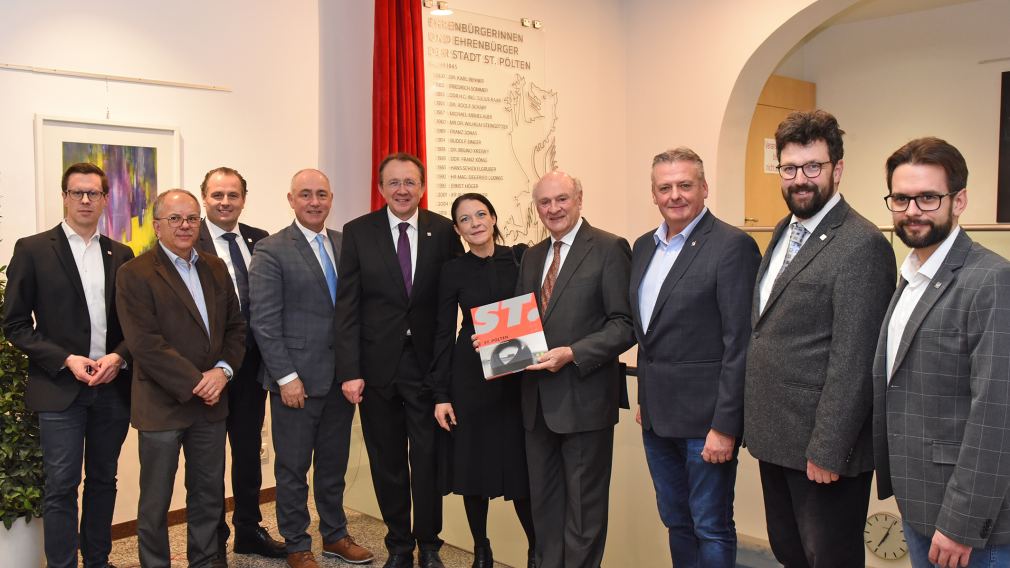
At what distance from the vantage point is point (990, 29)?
6.80 meters

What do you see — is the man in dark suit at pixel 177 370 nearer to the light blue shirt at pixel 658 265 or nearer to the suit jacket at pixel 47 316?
the suit jacket at pixel 47 316

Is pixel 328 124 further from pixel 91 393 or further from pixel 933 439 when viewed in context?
pixel 933 439

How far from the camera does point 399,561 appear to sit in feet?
11.7

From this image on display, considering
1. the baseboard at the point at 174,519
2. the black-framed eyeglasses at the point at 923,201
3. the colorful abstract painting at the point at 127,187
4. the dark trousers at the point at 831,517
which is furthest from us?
the baseboard at the point at 174,519

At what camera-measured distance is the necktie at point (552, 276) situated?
3097 mm

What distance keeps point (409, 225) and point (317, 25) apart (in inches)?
78.8

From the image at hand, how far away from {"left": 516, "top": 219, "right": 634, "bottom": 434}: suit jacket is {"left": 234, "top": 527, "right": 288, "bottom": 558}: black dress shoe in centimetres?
162

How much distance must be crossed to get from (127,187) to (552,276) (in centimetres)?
245

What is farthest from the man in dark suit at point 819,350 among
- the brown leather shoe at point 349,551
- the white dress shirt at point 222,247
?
the white dress shirt at point 222,247

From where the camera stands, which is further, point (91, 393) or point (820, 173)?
point (91, 393)

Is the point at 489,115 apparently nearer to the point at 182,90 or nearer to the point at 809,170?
the point at 182,90

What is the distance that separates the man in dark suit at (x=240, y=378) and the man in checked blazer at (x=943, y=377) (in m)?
2.61

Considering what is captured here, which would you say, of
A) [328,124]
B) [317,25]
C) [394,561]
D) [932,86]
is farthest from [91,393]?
[932,86]

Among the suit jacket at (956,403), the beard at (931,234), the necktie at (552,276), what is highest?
the beard at (931,234)
